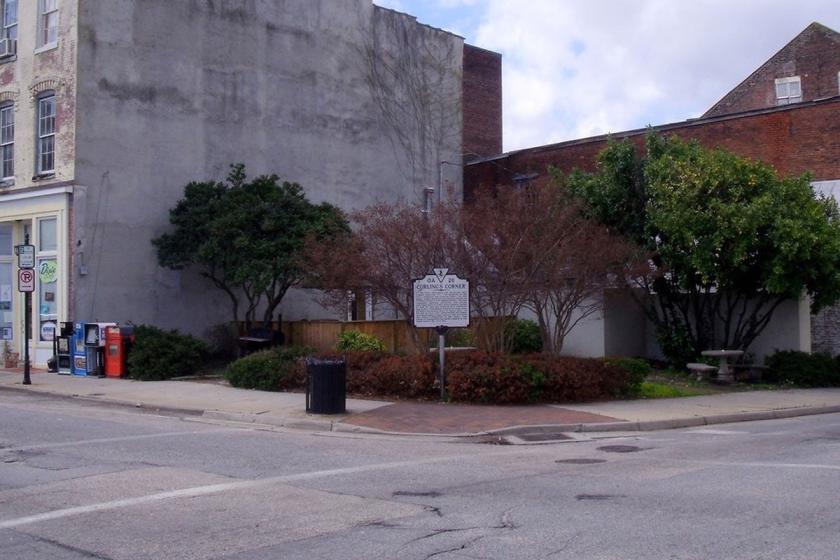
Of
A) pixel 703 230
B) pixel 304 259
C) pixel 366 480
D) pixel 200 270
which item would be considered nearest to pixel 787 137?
pixel 703 230

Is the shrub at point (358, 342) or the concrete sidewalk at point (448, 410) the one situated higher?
the shrub at point (358, 342)

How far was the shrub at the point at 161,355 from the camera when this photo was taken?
23109 millimetres

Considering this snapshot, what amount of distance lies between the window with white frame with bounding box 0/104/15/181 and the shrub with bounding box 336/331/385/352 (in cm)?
1134

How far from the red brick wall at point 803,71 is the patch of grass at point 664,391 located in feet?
79.4

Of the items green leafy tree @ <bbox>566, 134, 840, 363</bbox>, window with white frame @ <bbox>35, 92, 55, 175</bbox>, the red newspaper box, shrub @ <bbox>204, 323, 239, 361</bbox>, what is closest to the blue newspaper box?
the red newspaper box

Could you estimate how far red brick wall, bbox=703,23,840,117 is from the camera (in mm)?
41594

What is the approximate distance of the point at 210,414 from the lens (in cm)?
1750

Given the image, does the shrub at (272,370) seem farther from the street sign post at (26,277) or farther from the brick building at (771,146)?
the brick building at (771,146)

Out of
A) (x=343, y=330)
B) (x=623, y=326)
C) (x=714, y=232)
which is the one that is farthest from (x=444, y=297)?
(x=623, y=326)

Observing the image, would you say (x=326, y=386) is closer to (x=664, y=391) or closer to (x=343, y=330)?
(x=343, y=330)

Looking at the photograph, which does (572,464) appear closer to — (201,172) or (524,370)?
(524,370)

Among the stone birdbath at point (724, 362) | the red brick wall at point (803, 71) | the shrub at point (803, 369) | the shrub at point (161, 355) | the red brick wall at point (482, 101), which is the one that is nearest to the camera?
the shrub at point (161, 355)

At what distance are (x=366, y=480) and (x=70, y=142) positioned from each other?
17.6 metres

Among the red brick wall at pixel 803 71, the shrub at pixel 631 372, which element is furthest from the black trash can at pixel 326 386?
the red brick wall at pixel 803 71
